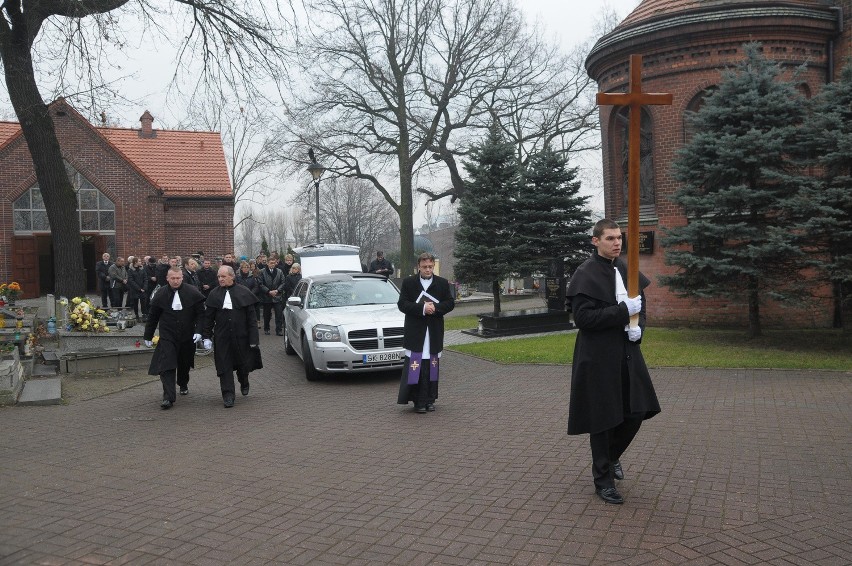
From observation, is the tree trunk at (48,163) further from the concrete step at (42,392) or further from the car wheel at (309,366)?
the car wheel at (309,366)

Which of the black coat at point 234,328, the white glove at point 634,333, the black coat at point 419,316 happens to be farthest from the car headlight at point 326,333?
the white glove at point 634,333

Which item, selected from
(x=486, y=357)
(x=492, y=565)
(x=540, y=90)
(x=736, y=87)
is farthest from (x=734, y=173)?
(x=540, y=90)

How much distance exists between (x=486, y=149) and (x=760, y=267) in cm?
821

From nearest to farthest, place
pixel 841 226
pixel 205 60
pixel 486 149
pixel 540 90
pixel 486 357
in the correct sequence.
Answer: pixel 841 226, pixel 486 357, pixel 205 60, pixel 486 149, pixel 540 90

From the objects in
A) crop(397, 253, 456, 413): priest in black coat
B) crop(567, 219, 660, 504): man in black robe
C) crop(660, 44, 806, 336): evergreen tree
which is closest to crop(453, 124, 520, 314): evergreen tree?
crop(660, 44, 806, 336): evergreen tree

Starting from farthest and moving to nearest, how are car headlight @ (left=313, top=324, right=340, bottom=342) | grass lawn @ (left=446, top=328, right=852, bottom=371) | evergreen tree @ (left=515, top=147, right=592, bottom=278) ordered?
evergreen tree @ (left=515, top=147, right=592, bottom=278) < grass lawn @ (left=446, top=328, right=852, bottom=371) < car headlight @ (left=313, top=324, right=340, bottom=342)

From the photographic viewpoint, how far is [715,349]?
1368 cm

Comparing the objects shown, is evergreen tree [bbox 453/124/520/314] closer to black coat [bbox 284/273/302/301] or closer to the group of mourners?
black coat [bbox 284/273/302/301]

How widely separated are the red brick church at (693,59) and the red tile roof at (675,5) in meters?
0.03

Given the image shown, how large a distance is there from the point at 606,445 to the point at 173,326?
21.1ft

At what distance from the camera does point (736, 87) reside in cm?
1416

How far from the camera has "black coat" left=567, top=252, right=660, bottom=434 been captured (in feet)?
17.2

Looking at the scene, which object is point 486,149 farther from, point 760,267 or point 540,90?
point 540,90

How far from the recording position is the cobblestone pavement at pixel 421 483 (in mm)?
4562
